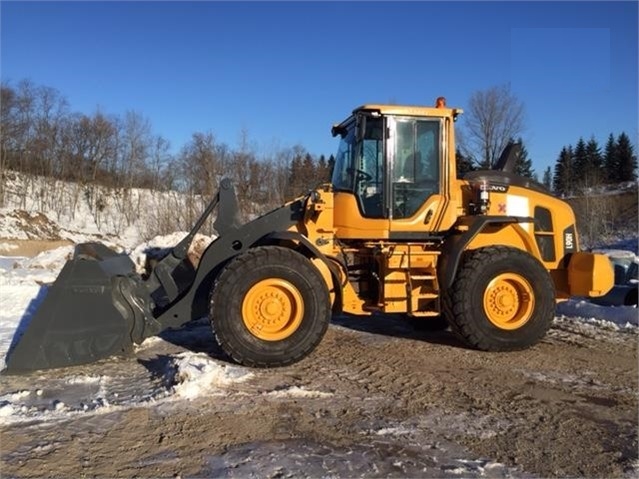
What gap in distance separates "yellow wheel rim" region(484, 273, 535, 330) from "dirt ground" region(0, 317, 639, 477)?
0.46 meters

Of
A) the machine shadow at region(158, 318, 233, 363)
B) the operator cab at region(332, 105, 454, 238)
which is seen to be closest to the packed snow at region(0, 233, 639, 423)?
the machine shadow at region(158, 318, 233, 363)

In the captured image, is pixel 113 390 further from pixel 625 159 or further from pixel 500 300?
pixel 625 159

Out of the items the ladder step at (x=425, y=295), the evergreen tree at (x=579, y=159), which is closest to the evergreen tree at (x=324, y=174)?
the ladder step at (x=425, y=295)

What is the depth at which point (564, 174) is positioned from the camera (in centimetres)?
4662

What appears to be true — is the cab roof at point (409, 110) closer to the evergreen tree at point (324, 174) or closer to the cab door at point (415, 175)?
the cab door at point (415, 175)

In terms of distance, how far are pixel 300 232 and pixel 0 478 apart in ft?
12.8

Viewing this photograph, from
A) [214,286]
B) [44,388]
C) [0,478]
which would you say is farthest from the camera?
[214,286]

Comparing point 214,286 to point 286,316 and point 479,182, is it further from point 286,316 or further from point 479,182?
point 479,182

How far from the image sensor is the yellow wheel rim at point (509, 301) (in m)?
6.48

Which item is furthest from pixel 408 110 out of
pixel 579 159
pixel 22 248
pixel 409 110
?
pixel 579 159

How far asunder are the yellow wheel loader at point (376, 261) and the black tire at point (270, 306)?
0.04 ft

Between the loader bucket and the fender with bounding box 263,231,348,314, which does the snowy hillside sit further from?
the fender with bounding box 263,231,348,314

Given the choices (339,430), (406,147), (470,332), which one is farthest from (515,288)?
(339,430)

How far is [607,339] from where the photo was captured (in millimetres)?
7129
